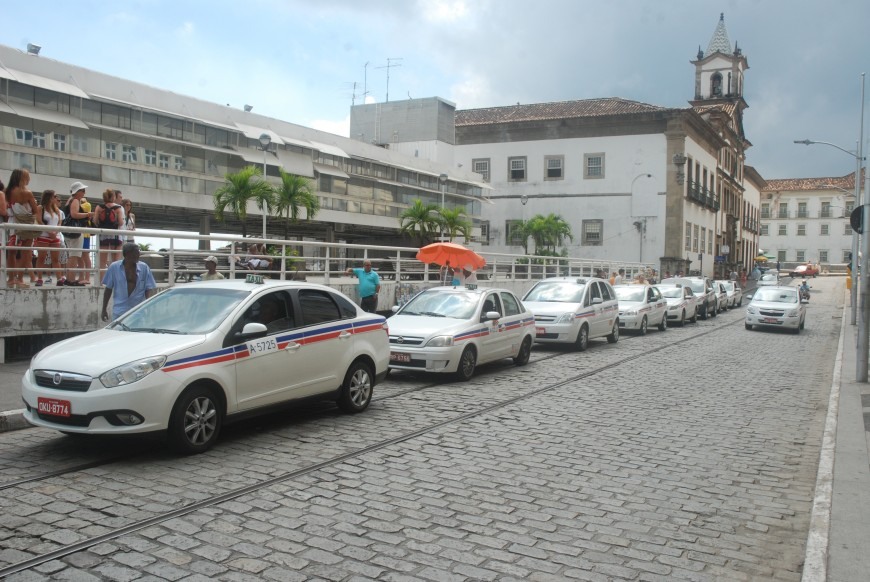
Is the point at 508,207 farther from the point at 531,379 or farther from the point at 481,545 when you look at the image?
the point at 481,545

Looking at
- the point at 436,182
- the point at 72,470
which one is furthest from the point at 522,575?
the point at 436,182

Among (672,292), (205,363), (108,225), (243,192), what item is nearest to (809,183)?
(672,292)

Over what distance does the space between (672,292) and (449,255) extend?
12031 mm

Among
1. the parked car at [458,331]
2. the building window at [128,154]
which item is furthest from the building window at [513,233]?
the parked car at [458,331]

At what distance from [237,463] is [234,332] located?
1325mm

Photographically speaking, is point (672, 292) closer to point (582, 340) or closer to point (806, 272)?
point (582, 340)

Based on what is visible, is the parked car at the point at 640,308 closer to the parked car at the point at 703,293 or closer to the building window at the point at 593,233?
the parked car at the point at 703,293

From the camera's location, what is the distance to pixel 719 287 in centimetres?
3769

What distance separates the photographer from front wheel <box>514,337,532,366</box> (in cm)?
1443

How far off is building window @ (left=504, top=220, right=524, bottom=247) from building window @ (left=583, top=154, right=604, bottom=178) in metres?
6.20

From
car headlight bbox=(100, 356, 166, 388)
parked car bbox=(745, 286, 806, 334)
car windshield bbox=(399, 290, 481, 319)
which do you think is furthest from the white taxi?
parked car bbox=(745, 286, 806, 334)

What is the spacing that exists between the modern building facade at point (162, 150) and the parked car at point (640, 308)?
1469 cm

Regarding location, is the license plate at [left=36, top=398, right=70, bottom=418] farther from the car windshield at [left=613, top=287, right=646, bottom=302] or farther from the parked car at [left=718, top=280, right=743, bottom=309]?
the parked car at [left=718, top=280, right=743, bottom=309]

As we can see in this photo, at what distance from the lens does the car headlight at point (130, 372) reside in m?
6.57
